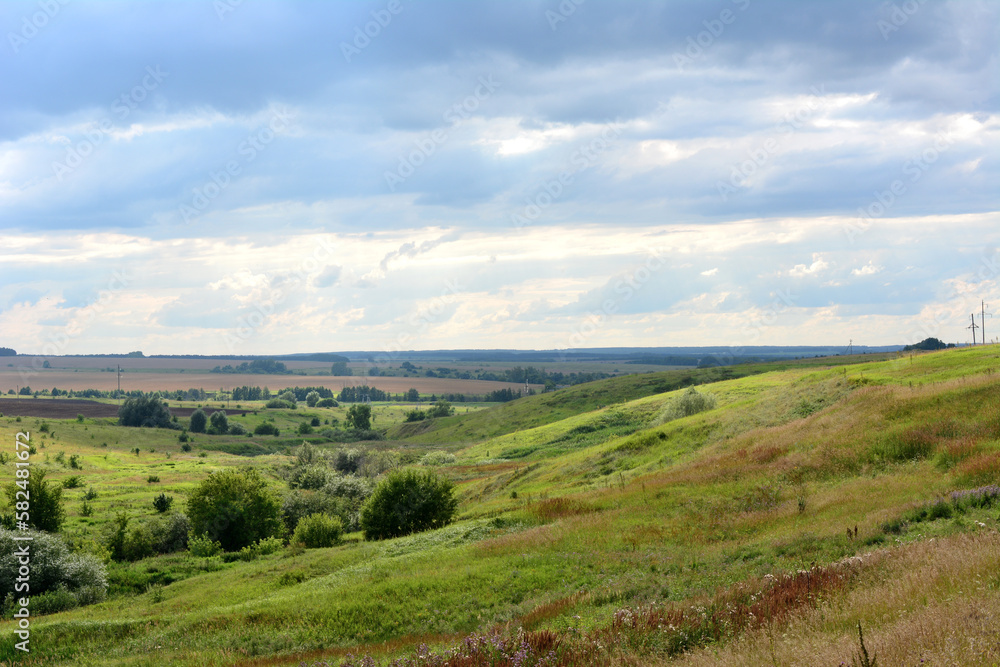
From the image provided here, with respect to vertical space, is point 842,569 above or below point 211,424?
above

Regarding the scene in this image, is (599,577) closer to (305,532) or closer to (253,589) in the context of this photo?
(253,589)

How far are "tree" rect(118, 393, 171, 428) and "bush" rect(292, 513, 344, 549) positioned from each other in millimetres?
159397

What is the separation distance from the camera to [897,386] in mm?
38000

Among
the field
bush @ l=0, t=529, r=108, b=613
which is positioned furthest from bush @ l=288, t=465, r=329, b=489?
bush @ l=0, t=529, r=108, b=613

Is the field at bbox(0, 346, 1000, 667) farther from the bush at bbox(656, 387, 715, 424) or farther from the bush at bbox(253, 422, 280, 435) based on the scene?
the bush at bbox(253, 422, 280, 435)

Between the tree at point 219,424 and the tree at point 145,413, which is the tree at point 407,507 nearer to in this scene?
the tree at point 219,424

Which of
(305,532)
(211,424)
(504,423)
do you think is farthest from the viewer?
(211,424)

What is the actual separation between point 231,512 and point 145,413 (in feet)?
513

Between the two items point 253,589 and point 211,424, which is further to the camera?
point 211,424

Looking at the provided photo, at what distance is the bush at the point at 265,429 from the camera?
18400 centimetres

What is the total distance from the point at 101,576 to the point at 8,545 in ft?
16.7

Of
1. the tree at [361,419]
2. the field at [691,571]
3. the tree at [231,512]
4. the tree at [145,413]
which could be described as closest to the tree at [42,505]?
the field at [691,571]

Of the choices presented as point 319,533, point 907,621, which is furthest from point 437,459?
point 907,621

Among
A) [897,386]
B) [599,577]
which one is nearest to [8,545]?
[599,577]
